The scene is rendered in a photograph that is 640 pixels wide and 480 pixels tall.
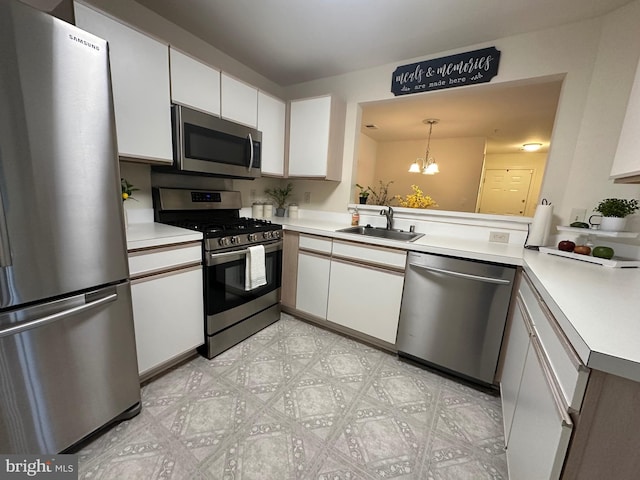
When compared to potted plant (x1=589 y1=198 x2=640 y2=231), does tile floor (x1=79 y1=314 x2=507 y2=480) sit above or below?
below

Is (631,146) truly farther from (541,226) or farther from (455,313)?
(455,313)

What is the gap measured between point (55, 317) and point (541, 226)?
2623 mm

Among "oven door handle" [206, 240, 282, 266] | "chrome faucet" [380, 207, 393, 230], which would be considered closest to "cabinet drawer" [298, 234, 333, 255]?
"oven door handle" [206, 240, 282, 266]

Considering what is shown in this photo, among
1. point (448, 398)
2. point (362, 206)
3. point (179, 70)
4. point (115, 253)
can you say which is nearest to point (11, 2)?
point (115, 253)

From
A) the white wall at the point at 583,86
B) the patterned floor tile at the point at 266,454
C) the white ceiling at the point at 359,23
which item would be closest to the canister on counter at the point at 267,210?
the white ceiling at the point at 359,23

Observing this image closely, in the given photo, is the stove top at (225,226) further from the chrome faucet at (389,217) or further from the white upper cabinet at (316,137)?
the chrome faucet at (389,217)

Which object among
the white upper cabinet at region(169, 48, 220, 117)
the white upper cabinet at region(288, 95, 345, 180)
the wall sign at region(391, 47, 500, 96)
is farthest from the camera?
the white upper cabinet at region(288, 95, 345, 180)

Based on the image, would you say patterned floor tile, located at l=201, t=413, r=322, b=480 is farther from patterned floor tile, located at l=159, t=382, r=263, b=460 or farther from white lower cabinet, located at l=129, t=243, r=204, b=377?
white lower cabinet, located at l=129, t=243, r=204, b=377

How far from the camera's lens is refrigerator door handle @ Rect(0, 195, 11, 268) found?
2.66 ft

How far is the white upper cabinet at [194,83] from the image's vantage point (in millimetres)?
1690

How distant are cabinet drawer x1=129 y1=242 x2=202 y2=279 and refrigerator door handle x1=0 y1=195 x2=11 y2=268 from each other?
48cm

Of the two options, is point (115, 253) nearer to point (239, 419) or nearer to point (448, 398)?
point (239, 419)

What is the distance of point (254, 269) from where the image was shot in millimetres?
1942

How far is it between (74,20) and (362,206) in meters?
2.25
